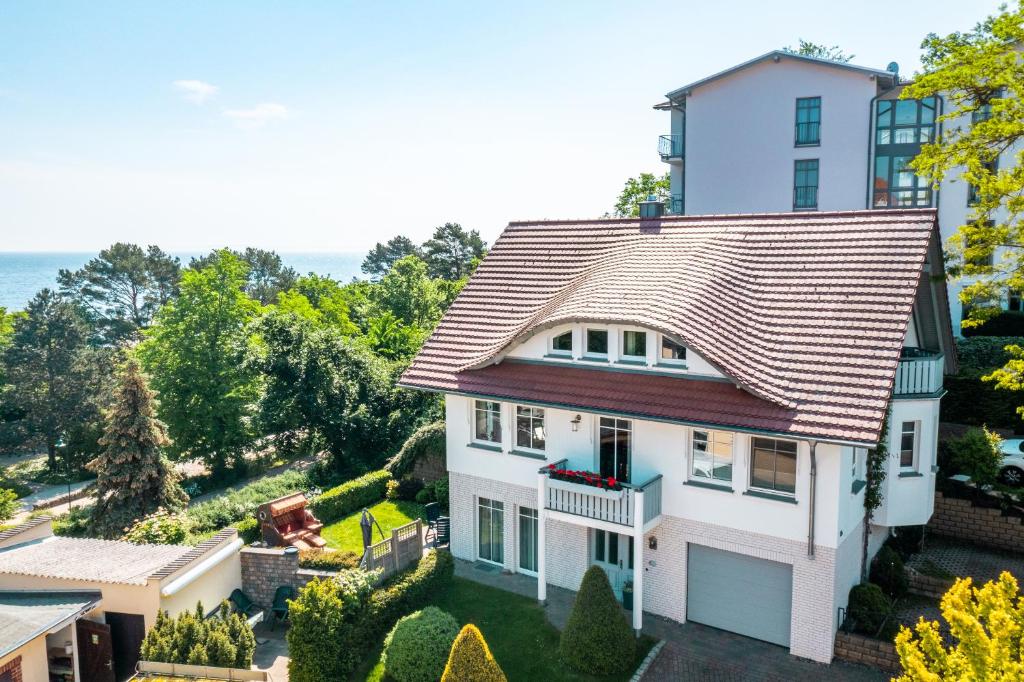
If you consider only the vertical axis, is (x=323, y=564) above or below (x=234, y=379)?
below

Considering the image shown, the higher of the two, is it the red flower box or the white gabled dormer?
the white gabled dormer

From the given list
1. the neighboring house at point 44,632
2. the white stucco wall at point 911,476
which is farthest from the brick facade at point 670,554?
the neighboring house at point 44,632

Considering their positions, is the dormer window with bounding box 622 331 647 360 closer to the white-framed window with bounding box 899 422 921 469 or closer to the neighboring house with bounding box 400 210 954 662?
the neighboring house with bounding box 400 210 954 662

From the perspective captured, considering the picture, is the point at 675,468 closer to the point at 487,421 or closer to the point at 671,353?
the point at 671,353

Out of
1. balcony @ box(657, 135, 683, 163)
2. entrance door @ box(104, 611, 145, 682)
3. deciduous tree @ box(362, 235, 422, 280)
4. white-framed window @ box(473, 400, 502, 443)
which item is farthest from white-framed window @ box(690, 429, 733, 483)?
deciduous tree @ box(362, 235, 422, 280)

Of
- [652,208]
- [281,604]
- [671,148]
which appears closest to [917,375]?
[652,208]

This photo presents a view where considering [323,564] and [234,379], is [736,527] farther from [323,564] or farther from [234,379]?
[234,379]

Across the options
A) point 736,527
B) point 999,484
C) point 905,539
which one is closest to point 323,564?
point 736,527
